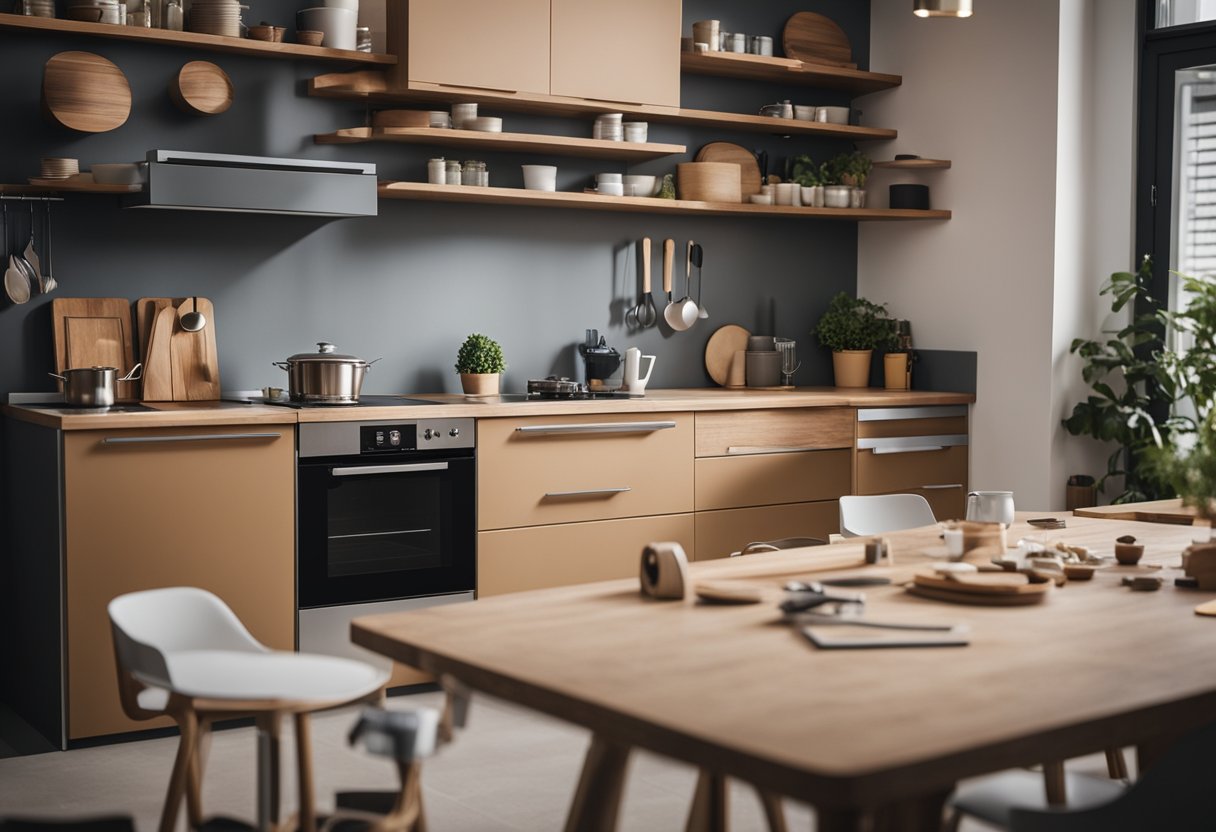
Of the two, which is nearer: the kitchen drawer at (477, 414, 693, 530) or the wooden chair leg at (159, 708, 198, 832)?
the wooden chair leg at (159, 708, 198, 832)

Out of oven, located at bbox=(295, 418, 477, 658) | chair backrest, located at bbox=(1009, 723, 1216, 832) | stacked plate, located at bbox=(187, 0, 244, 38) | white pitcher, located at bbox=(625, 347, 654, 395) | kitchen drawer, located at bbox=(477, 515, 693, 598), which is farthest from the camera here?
white pitcher, located at bbox=(625, 347, 654, 395)

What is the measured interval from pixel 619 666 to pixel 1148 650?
0.80m

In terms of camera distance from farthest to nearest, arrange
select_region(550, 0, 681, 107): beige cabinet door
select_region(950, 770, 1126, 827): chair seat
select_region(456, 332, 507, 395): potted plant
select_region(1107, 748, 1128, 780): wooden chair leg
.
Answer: select_region(550, 0, 681, 107): beige cabinet door < select_region(456, 332, 507, 395): potted plant < select_region(1107, 748, 1128, 780): wooden chair leg < select_region(950, 770, 1126, 827): chair seat

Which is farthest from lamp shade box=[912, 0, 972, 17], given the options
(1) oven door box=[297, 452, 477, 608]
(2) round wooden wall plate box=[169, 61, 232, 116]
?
(2) round wooden wall plate box=[169, 61, 232, 116]

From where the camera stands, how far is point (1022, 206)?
5637 mm

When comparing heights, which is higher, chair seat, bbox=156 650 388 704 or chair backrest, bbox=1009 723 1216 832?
chair seat, bbox=156 650 388 704

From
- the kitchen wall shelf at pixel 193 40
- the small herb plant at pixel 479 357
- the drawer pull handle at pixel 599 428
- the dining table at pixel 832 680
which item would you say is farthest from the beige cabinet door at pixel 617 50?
the dining table at pixel 832 680

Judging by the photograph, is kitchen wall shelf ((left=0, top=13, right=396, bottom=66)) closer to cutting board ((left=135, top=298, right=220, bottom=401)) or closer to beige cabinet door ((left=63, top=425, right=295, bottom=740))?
cutting board ((left=135, top=298, right=220, bottom=401))

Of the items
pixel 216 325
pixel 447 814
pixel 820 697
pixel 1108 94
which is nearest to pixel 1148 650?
pixel 820 697

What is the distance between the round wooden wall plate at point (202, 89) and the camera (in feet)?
15.1

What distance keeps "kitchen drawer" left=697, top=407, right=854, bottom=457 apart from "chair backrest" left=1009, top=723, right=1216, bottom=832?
3.23 metres

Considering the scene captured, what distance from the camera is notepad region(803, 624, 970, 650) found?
2.09m

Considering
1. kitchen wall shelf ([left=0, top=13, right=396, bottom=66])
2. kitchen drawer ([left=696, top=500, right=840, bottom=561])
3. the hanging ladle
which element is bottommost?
kitchen drawer ([left=696, top=500, right=840, bottom=561])

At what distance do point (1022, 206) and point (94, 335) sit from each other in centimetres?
356
